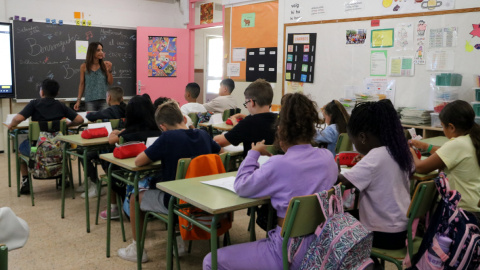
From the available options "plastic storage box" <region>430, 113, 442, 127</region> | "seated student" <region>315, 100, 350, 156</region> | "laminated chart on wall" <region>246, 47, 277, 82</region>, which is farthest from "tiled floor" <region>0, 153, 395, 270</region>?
"laminated chart on wall" <region>246, 47, 277, 82</region>

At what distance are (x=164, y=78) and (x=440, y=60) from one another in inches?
198

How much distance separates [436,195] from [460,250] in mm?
318

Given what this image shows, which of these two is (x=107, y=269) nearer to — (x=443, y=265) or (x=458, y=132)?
(x=443, y=265)

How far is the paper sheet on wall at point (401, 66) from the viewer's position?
17.0 feet

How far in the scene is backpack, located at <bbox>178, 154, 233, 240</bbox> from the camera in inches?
96.7

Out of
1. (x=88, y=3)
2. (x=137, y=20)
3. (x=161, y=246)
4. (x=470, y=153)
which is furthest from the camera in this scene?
(x=137, y=20)

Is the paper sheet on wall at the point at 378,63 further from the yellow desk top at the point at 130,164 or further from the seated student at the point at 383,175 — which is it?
the yellow desk top at the point at 130,164

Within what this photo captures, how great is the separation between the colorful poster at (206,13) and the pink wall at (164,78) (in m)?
0.41

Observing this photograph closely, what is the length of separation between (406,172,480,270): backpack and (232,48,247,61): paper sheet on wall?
5658mm

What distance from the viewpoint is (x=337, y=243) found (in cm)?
172

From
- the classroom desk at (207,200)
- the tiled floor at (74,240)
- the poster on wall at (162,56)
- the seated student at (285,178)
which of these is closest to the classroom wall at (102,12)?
the poster on wall at (162,56)

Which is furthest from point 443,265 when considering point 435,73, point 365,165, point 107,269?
point 435,73

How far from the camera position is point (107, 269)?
3020mm

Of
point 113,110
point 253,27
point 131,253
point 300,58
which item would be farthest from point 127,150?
point 253,27
